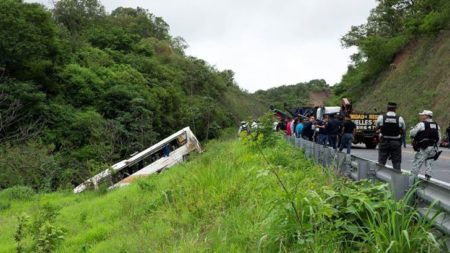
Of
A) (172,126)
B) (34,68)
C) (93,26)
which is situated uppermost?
(93,26)

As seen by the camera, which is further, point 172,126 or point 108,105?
point 172,126

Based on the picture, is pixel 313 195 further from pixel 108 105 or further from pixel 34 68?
pixel 108 105

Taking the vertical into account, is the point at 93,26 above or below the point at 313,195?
above

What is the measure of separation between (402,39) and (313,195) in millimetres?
55264

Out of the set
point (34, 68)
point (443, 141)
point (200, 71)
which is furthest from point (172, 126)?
point (443, 141)

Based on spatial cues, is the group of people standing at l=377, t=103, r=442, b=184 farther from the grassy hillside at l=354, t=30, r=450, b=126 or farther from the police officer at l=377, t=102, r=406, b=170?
the grassy hillside at l=354, t=30, r=450, b=126

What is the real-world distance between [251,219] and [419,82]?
42.5m

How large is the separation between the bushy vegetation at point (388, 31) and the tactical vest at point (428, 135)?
3872 cm

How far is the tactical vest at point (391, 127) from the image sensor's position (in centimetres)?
1107

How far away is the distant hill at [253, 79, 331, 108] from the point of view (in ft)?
401

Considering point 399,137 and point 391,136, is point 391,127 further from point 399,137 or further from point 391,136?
point 399,137

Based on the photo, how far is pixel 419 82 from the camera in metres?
44.3

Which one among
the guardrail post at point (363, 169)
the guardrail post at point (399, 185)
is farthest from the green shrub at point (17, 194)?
the guardrail post at point (399, 185)

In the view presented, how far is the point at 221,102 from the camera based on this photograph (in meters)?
79.3
